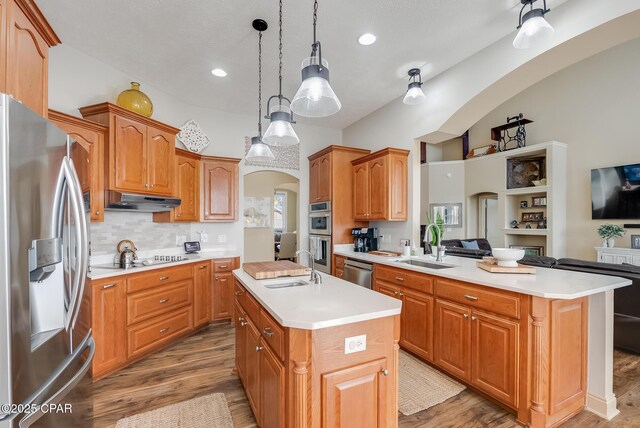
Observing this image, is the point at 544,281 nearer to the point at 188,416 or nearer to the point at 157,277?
the point at 188,416

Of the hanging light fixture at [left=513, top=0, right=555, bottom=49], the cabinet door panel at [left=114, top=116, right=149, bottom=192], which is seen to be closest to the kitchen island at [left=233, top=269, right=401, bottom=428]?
the hanging light fixture at [left=513, top=0, right=555, bottom=49]

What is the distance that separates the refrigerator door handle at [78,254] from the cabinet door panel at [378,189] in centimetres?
311

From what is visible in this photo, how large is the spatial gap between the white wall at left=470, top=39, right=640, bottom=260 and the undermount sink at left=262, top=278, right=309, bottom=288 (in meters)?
6.09

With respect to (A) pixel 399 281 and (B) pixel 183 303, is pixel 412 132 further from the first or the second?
(B) pixel 183 303

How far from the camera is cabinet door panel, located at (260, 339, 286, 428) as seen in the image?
1.40 m

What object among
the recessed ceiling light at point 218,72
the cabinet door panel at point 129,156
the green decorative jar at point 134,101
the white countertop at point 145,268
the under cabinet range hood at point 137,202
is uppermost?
the recessed ceiling light at point 218,72

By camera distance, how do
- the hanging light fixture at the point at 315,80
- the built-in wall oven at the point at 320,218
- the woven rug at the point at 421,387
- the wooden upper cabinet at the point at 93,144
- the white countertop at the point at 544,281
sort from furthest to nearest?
the built-in wall oven at the point at 320,218, the wooden upper cabinet at the point at 93,144, the woven rug at the point at 421,387, the white countertop at the point at 544,281, the hanging light fixture at the point at 315,80

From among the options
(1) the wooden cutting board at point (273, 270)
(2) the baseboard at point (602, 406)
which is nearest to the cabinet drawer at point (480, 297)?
(2) the baseboard at point (602, 406)

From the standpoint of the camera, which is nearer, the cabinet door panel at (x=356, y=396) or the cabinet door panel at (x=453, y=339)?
the cabinet door panel at (x=356, y=396)

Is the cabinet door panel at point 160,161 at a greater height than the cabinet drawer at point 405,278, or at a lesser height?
greater

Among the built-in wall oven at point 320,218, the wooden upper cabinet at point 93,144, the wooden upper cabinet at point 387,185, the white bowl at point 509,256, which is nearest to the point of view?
the white bowl at point 509,256

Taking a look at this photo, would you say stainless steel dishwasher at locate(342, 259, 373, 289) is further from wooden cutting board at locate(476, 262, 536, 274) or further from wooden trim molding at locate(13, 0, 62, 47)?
wooden trim molding at locate(13, 0, 62, 47)

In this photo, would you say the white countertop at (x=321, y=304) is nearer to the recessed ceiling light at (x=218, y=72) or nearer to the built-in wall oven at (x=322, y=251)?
the built-in wall oven at (x=322, y=251)

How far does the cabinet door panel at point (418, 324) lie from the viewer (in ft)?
8.62
